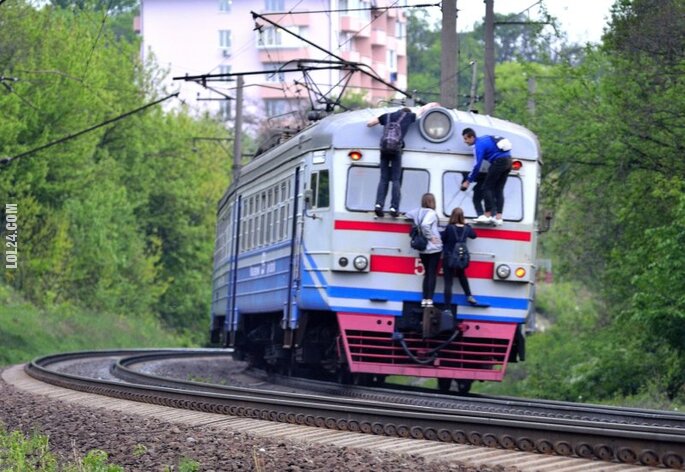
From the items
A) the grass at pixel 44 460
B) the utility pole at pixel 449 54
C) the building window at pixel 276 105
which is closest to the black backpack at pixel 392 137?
the utility pole at pixel 449 54

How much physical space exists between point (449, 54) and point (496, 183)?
20.6 ft

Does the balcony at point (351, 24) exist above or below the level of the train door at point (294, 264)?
above

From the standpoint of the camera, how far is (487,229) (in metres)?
A: 15.7

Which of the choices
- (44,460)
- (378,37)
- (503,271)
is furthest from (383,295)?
(378,37)

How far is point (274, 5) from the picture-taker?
9225 centimetres

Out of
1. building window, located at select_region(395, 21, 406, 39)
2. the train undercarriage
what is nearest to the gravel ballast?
the train undercarriage

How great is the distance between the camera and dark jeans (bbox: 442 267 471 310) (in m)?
15.5

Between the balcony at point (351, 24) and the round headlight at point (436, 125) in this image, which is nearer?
the round headlight at point (436, 125)

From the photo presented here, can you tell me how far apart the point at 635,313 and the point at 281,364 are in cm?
530

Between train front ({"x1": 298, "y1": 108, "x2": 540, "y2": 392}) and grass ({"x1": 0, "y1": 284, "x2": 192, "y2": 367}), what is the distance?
1519cm

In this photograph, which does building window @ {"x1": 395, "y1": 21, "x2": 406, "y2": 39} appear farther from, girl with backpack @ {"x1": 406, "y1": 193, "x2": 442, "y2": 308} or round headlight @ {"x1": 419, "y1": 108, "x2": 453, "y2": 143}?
girl with backpack @ {"x1": 406, "y1": 193, "x2": 442, "y2": 308}

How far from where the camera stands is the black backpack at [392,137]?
15570 mm

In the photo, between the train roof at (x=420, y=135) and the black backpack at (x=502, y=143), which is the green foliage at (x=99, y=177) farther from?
the black backpack at (x=502, y=143)

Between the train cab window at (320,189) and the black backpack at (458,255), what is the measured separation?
153 cm
